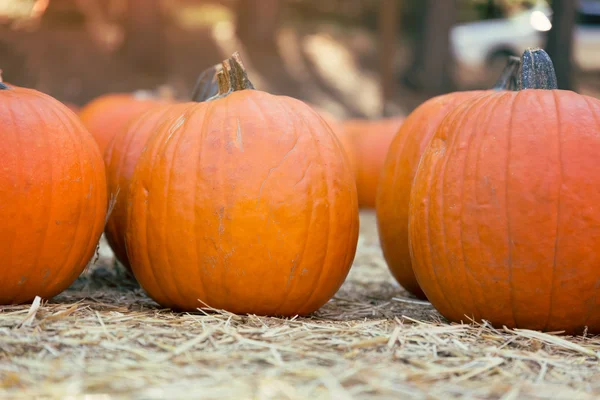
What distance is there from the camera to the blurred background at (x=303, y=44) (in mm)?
10836

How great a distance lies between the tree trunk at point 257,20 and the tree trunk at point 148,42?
2.98 metres

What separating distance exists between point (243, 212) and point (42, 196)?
70cm

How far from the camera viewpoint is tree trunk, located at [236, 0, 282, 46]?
14.2m

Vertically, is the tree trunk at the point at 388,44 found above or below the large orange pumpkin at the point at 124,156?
above

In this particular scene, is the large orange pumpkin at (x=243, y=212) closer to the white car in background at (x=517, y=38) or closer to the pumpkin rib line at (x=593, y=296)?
the pumpkin rib line at (x=593, y=296)

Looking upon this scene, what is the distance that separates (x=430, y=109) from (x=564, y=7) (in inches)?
211

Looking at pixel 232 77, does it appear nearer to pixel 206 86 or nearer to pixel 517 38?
pixel 206 86

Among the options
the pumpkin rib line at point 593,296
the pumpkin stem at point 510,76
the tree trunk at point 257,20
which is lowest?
the pumpkin rib line at point 593,296

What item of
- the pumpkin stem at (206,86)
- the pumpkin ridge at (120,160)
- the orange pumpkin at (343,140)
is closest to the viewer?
the pumpkin ridge at (120,160)

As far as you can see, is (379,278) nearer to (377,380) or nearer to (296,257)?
(296,257)

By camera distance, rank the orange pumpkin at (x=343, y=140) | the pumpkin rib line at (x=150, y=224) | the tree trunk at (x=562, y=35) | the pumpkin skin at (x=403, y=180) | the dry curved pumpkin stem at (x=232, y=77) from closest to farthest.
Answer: the pumpkin rib line at (x=150, y=224) → the dry curved pumpkin stem at (x=232, y=77) → the pumpkin skin at (x=403, y=180) → the orange pumpkin at (x=343, y=140) → the tree trunk at (x=562, y=35)

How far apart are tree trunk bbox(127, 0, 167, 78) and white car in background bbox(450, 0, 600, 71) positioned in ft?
25.4

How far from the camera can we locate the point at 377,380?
184 cm

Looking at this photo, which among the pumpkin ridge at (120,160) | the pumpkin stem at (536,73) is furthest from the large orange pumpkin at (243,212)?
the pumpkin stem at (536,73)
